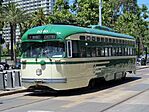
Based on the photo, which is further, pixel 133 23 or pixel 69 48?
pixel 133 23

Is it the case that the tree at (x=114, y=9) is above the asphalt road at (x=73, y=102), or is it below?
above

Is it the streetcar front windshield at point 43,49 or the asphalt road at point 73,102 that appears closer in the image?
the asphalt road at point 73,102

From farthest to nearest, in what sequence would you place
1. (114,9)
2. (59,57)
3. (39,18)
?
(39,18) → (114,9) → (59,57)

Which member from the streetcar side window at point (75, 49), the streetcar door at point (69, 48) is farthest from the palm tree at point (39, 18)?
the streetcar door at point (69, 48)

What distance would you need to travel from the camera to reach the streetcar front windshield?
17188 millimetres

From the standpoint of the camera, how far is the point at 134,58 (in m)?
28.2

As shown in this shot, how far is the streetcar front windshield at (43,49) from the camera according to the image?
56.4 ft

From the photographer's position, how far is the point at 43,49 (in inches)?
687

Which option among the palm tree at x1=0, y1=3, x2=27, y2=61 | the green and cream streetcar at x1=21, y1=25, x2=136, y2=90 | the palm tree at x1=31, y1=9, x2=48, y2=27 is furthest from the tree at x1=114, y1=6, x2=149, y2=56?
the green and cream streetcar at x1=21, y1=25, x2=136, y2=90

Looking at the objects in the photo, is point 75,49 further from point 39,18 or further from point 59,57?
point 39,18

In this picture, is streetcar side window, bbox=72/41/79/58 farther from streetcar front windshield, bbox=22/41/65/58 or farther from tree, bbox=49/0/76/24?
tree, bbox=49/0/76/24

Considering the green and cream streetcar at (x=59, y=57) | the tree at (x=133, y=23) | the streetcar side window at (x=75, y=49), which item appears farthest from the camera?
the tree at (x=133, y=23)

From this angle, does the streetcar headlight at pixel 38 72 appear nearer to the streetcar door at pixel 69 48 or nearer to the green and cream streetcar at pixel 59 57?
the green and cream streetcar at pixel 59 57

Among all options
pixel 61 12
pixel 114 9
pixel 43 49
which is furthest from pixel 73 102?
pixel 114 9
